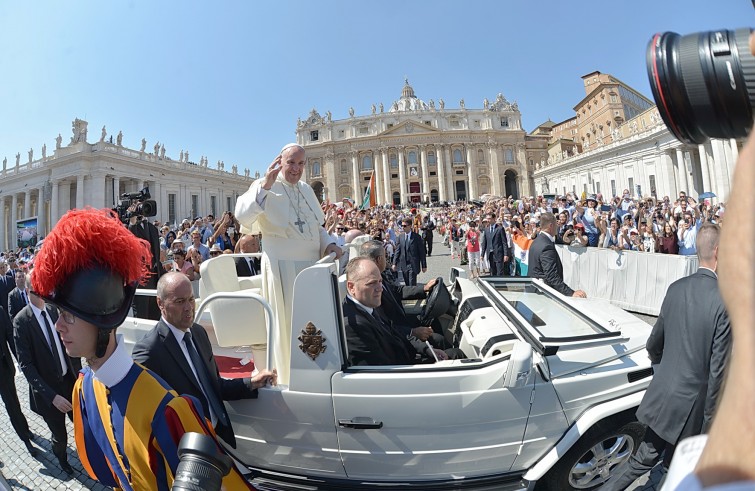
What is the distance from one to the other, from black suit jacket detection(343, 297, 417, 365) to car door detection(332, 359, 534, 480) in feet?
0.85

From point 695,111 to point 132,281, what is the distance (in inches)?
83.8

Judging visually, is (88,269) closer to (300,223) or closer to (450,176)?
(300,223)

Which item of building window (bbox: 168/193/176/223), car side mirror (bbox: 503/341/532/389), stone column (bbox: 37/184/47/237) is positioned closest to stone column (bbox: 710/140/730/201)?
car side mirror (bbox: 503/341/532/389)

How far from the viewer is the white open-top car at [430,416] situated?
2.22 m

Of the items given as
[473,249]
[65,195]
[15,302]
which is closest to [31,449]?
[15,302]

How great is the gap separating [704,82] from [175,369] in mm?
2586

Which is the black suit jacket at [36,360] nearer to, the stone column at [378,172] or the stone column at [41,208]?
the stone column at [41,208]

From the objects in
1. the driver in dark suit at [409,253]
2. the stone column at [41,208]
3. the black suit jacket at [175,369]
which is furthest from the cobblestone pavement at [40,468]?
the stone column at [41,208]

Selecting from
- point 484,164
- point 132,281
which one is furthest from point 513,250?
point 484,164

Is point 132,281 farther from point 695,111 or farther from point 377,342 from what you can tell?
point 695,111

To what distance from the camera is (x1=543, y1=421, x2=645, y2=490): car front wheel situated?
7.95ft

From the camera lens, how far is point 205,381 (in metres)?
2.20

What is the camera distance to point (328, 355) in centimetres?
230

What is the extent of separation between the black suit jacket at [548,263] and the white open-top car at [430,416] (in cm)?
227
